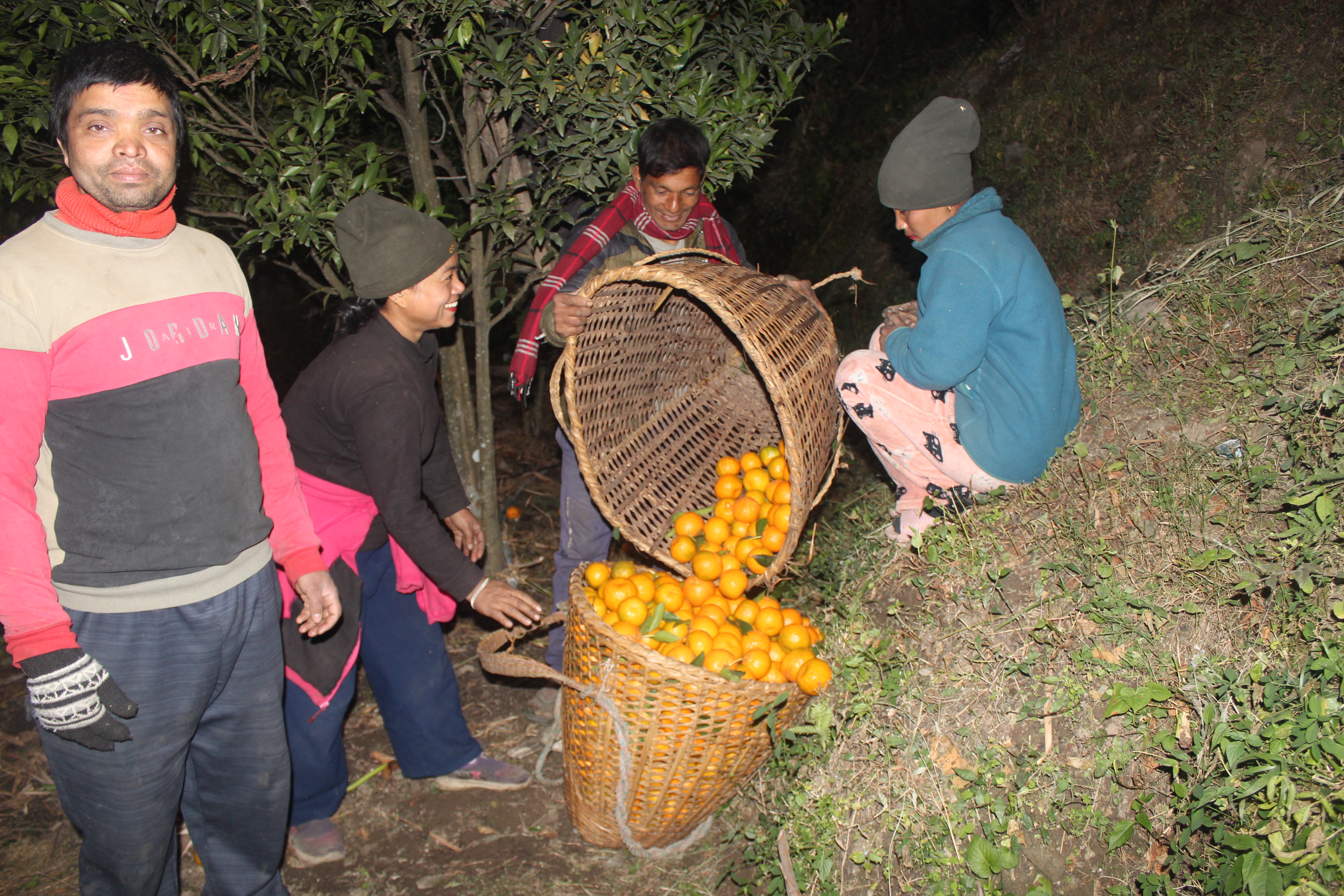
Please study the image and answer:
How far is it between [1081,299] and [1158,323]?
0.75 meters

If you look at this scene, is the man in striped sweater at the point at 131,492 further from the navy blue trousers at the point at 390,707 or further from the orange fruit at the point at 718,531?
the orange fruit at the point at 718,531

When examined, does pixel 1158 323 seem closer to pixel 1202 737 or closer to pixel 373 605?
pixel 1202 737

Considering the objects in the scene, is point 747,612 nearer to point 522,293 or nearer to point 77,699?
point 77,699

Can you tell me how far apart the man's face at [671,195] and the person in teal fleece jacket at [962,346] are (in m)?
0.75

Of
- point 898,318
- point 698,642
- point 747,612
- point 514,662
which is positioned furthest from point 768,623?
point 898,318

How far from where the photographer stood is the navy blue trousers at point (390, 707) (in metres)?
2.79

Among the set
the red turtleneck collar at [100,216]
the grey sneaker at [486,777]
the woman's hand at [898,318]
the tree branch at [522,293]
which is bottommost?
the grey sneaker at [486,777]

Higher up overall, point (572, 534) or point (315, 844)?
point (572, 534)

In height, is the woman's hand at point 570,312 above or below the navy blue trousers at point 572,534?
above

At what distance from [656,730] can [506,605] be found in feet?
1.91

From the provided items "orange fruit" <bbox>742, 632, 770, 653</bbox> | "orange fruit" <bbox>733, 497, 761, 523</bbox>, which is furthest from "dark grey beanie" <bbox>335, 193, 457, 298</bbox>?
"orange fruit" <bbox>742, 632, 770, 653</bbox>

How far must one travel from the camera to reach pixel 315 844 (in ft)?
9.53

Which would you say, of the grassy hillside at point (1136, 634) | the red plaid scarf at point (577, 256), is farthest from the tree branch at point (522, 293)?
the grassy hillside at point (1136, 634)

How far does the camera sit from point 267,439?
2.25 meters
